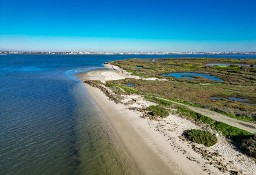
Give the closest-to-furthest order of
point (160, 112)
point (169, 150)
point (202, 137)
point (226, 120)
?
point (169, 150)
point (202, 137)
point (226, 120)
point (160, 112)

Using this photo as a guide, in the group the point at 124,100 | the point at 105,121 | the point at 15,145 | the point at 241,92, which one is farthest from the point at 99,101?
the point at 241,92

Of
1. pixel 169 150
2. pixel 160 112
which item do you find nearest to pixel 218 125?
pixel 160 112

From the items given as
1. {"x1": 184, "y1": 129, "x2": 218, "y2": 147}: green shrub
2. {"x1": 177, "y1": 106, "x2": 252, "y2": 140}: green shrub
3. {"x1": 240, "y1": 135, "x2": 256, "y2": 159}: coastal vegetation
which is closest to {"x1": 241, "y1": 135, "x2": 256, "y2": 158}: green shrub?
{"x1": 240, "y1": 135, "x2": 256, "y2": 159}: coastal vegetation

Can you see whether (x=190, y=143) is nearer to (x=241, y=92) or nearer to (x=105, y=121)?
(x=105, y=121)

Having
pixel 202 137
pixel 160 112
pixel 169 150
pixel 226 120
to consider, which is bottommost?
pixel 169 150

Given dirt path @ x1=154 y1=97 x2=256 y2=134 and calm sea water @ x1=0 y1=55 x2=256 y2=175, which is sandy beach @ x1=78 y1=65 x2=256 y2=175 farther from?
dirt path @ x1=154 y1=97 x2=256 y2=134

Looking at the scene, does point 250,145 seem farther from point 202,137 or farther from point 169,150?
point 169,150
